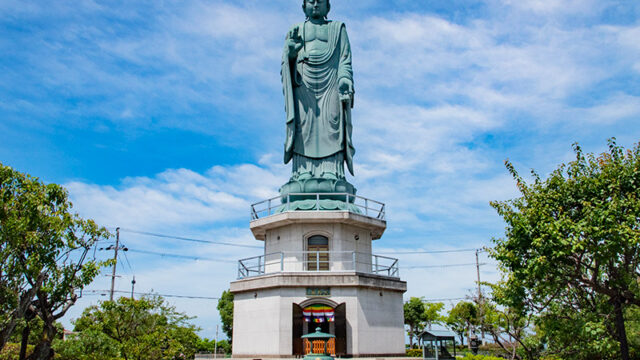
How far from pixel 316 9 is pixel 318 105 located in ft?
17.1

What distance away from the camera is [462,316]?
1805 inches

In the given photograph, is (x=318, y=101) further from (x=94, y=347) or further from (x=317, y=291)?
(x=94, y=347)

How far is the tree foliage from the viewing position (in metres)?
20.3

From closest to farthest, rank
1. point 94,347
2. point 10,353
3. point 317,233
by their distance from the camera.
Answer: point 94,347, point 317,233, point 10,353

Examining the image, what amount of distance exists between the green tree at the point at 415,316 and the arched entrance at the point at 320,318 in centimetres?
3301

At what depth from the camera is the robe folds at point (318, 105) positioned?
2427 centimetres

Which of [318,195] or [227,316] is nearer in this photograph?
[318,195]

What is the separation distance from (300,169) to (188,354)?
19497 millimetres

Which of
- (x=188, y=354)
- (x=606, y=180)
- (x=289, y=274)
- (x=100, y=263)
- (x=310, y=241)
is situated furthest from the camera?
(x=188, y=354)

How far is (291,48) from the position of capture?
24.8 metres

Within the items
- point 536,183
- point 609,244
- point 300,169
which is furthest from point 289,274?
point 609,244

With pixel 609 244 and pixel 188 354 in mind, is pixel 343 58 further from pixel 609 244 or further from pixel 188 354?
pixel 188 354

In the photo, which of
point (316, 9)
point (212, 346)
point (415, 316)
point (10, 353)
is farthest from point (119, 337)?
point (415, 316)

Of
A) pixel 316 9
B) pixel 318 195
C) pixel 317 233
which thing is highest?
pixel 316 9
